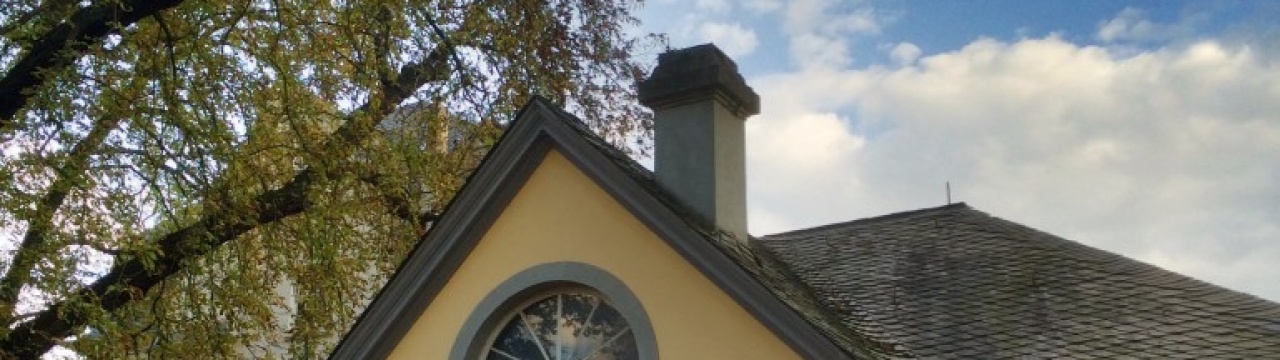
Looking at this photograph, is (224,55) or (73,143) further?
(224,55)

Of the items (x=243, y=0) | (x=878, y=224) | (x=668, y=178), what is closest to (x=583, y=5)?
(x=243, y=0)

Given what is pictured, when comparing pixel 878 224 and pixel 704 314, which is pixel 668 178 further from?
pixel 878 224

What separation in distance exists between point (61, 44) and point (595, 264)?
510 centimetres

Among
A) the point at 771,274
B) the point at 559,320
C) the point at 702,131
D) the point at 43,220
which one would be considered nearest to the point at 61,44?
the point at 43,220

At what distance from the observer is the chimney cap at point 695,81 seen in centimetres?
973

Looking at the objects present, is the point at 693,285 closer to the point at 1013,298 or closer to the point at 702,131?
the point at 702,131

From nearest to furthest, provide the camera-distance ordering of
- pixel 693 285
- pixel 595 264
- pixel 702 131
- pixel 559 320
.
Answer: pixel 693 285
pixel 595 264
pixel 559 320
pixel 702 131

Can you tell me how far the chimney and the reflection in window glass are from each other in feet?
3.75

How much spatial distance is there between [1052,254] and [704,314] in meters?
3.69

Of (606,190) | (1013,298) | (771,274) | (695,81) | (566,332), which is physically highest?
(695,81)

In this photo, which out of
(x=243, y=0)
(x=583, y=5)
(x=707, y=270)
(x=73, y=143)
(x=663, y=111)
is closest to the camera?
(x=707, y=270)

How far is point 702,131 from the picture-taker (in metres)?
9.69

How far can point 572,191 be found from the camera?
9.29 metres

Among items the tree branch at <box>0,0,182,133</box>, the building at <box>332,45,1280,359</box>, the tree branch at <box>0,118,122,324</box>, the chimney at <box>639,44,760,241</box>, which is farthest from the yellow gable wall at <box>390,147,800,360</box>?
the tree branch at <box>0,118,122,324</box>
